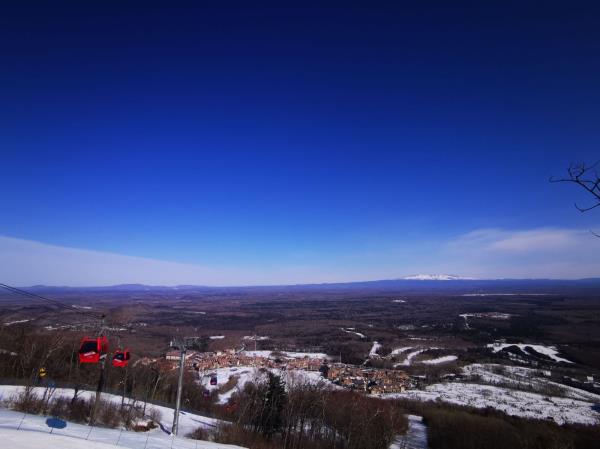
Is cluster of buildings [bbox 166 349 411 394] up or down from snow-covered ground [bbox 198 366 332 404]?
down

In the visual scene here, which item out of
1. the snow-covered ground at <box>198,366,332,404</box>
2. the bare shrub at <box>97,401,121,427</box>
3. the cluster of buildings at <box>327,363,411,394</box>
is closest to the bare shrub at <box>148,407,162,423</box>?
the bare shrub at <box>97,401,121,427</box>

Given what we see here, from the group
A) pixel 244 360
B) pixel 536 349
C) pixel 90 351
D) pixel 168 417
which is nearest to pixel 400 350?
pixel 536 349

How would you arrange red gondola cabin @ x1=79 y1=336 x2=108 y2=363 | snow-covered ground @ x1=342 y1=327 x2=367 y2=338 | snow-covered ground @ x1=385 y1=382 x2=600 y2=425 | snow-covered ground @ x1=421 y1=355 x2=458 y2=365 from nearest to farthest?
red gondola cabin @ x1=79 y1=336 x2=108 y2=363, snow-covered ground @ x1=385 y1=382 x2=600 y2=425, snow-covered ground @ x1=421 y1=355 x2=458 y2=365, snow-covered ground @ x1=342 y1=327 x2=367 y2=338

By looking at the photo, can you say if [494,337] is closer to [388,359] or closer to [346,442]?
[388,359]

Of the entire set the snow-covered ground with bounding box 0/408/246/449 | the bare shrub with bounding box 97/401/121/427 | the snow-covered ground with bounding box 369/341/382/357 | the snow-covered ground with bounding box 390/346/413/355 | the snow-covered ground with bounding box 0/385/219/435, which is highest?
the snow-covered ground with bounding box 0/408/246/449

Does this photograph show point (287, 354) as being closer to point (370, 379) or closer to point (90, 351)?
point (370, 379)

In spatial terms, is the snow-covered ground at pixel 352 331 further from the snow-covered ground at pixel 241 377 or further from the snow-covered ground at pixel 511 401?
the snow-covered ground at pixel 511 401

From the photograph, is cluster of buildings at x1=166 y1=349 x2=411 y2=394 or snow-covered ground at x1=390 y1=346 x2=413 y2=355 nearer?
cluster of buildings at x1=166 y1=349 x2=411 y2=394

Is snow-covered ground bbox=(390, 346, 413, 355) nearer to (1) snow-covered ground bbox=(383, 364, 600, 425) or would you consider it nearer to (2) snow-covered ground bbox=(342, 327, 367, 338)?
(2) snow-covered ground bbox=(342, 327, 367, 338)
